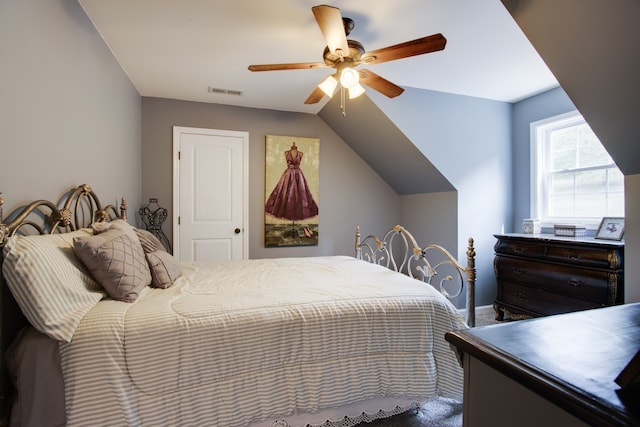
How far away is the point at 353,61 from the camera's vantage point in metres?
2.14

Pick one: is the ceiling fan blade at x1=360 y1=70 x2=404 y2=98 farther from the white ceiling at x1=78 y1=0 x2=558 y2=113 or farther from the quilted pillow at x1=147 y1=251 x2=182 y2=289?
the quilted pillow at x1=147 y1=251 x2=182 y2=289

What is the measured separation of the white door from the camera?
3660mm

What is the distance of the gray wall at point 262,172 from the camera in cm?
359

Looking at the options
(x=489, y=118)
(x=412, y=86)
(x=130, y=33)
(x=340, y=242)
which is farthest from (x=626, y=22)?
(x=340, y=242)

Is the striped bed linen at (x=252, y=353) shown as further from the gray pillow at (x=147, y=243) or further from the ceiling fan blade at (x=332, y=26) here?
the ceiling fan blade at (x=332, y=26)

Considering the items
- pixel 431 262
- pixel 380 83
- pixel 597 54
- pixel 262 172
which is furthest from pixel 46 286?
pixel 431 262

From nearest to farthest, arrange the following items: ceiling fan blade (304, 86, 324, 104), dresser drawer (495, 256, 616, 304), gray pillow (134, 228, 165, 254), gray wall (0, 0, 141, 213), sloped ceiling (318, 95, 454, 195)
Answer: gray wall (0, 0, 141, 213), gray pillow (134, 228, 165, 254), dresser drawer (495, 256, 616, 304), ceiling fan blade (304, 86, 324, 104), sloped ceiling (318, 95, 454, 195)

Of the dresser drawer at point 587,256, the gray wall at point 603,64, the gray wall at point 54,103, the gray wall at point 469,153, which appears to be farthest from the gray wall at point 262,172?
the gray wall at point 603,64

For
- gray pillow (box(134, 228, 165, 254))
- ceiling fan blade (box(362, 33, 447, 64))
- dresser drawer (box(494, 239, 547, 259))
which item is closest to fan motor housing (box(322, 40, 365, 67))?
ceiling fan blade (box(362, 33, 447, 64))

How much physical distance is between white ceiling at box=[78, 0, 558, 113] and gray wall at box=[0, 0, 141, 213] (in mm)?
303

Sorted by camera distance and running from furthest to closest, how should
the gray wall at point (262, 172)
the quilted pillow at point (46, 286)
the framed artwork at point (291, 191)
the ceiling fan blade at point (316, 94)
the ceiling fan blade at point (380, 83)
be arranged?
the framed artwork at point (291, 191)
the gray wall at point (262, 172)
the ceiling fan blade at point (316, 94)
the ceiling fan blade at point (380, 83)
the quilted pillow at point (46, 286)

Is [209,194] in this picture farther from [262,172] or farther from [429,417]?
[429,417]

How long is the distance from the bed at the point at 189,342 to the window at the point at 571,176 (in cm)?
238

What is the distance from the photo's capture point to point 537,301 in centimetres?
286
